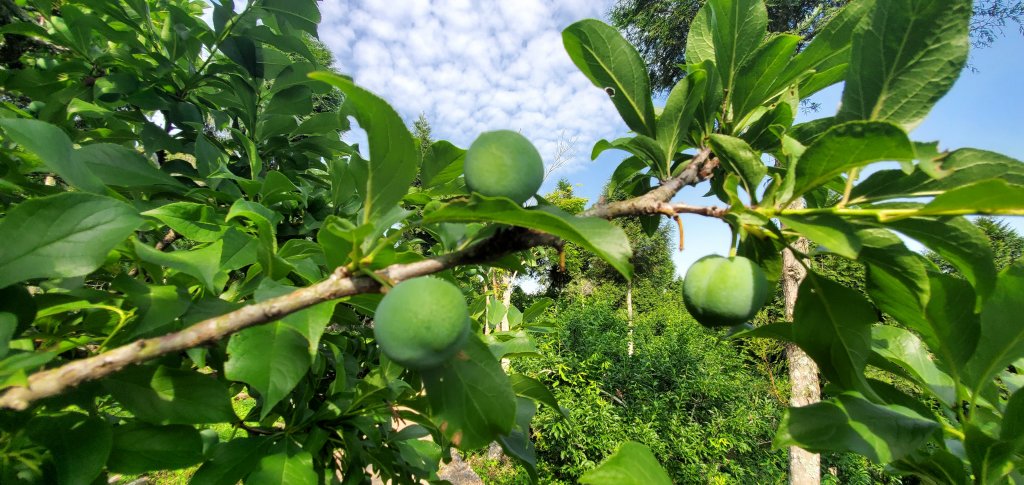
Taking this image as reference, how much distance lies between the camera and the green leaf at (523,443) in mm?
904

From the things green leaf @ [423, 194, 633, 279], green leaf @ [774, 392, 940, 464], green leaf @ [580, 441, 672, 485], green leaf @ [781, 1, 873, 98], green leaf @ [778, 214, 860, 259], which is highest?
green leaf @ [781, 1, 873, 98]

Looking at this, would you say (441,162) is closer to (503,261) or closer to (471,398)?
(503,261)

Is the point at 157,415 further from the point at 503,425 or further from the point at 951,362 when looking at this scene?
the point at 951,362

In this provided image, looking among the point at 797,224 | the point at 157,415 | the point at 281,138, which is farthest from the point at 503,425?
the point at 281,138

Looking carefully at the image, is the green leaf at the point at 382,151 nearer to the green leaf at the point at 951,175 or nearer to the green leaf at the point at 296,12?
the green leaf at the point at 951,175

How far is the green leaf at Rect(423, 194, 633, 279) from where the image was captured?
0.44 m

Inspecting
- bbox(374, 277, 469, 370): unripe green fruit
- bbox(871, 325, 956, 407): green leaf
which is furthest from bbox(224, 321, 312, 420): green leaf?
bbox(871, 325, 956, 407): green leaf

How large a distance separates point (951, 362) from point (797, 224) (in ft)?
1.85

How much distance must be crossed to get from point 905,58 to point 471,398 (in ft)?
2.28

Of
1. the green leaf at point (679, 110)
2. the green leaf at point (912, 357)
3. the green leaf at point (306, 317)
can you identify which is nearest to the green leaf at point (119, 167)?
the green leaf at point (306, 317)

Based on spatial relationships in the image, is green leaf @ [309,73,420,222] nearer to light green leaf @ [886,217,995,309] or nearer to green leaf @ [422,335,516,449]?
green leaf @ [422,335,516,449]

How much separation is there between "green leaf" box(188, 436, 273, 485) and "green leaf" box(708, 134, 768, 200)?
99 centimetres

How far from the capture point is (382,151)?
55 centimetres

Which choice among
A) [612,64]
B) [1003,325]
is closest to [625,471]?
[612,64]
